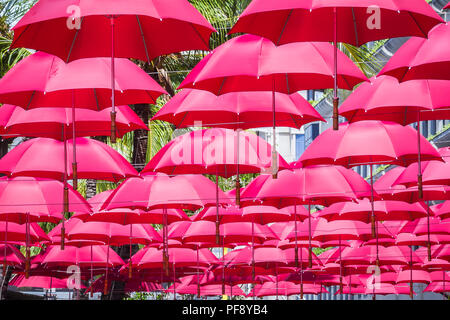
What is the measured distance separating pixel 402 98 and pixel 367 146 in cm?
214

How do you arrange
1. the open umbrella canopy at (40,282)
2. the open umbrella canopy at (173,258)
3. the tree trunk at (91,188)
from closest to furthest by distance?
the open umbrella canopy at (173,258), the tree trunk at (91,188), the open umbrella canopy at (40,282)

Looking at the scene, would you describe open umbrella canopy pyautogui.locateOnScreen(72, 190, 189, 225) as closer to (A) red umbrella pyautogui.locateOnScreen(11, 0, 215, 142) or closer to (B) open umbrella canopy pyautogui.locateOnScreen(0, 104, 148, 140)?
(B) open umbrella canopy pyautogui.locateOnScreen(0, 104, 148, 140)

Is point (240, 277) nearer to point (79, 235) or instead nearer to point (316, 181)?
point (79, 235)

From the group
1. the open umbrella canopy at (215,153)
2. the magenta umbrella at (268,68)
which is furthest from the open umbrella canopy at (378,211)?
the magenta umbrella at (268,68)

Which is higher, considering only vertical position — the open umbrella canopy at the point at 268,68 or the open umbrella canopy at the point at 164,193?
the open umbrella canopy at the point at 268,68

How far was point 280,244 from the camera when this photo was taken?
70.8 feet

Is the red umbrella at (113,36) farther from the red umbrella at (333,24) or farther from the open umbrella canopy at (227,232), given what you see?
the open umbrella canopy at (227,232)

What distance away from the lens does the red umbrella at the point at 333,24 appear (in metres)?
8.34

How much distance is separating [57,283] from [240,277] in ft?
17.0

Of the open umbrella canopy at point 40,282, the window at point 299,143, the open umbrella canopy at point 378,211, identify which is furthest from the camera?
the window at point 299,143

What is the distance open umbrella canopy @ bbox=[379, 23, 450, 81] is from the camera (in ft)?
28.4

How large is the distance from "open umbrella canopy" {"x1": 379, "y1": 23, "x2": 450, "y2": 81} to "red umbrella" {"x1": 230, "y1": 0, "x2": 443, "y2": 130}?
432mm

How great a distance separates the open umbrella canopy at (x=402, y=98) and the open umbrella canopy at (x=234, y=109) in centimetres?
68

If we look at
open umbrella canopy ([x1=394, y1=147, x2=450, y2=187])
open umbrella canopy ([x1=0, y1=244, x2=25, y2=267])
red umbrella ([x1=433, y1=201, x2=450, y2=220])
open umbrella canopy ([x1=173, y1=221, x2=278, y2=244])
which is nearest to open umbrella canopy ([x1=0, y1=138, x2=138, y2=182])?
open umbrella canopy ([x1=394, y1=147, x2=450, y2=187])
